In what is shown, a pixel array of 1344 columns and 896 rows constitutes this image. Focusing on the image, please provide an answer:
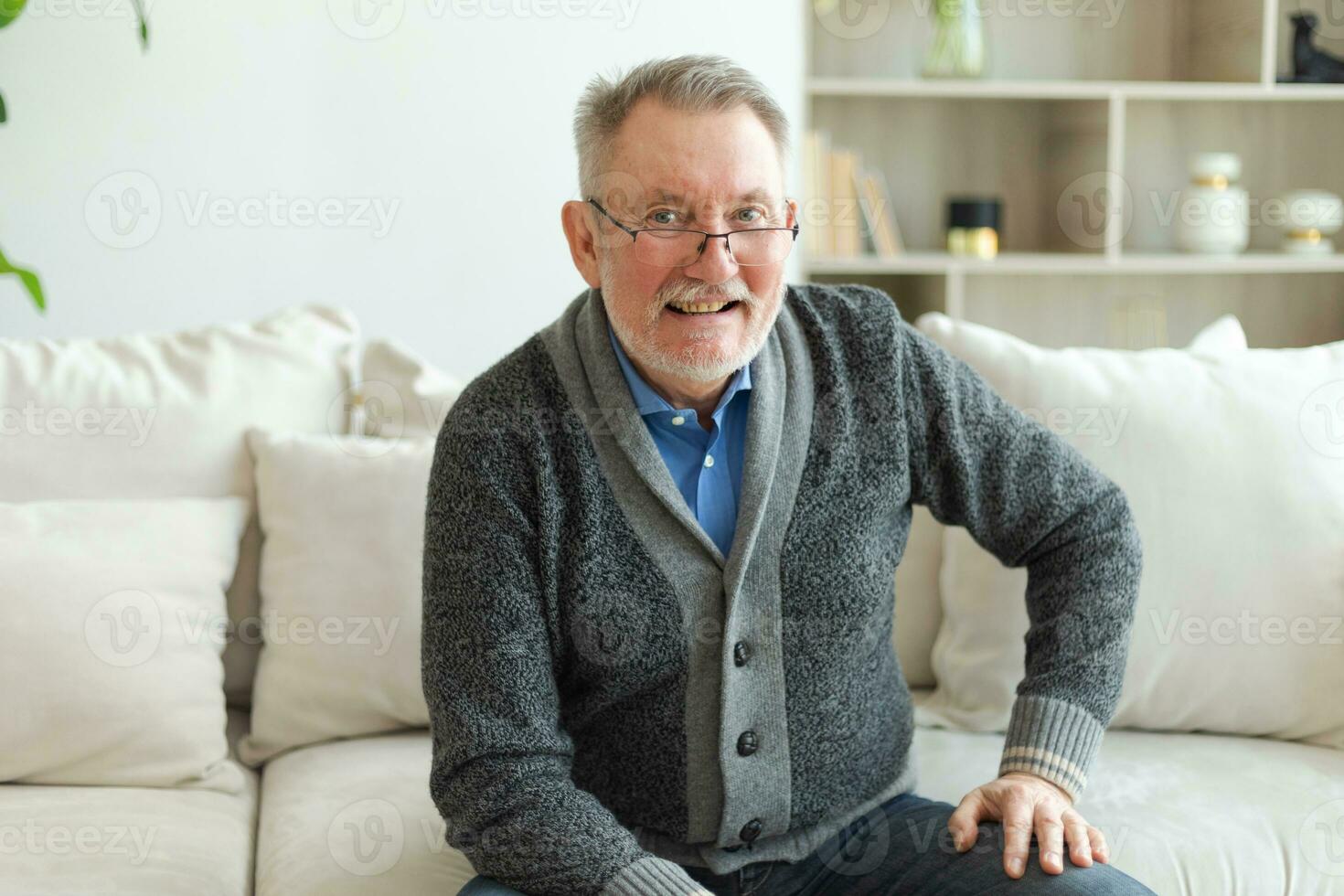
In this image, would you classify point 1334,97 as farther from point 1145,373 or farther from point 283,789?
point 283,789

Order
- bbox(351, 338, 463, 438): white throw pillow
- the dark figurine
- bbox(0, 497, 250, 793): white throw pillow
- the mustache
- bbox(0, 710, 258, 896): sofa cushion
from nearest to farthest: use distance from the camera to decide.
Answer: the mustache < bbox(0, 710, 258, 896): sofa cushion < bbox(0, 497, 250, 793): white throw pillow < bbox(351, 338, 463, 438): white throw pillow < the dark figurine

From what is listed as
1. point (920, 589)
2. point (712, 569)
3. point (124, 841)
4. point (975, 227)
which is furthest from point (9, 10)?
point (975, 227)

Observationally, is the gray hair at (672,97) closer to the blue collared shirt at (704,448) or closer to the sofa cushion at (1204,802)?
the blue collared shirt at (704,448)

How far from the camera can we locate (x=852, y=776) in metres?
1.26

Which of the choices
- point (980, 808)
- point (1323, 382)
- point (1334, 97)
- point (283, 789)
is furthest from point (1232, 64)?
point (283, 789)

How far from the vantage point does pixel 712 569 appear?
1.19 metres

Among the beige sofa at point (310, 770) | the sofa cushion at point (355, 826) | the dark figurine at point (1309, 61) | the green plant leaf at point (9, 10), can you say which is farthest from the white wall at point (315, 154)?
the dark figurine at point (1309, 61)

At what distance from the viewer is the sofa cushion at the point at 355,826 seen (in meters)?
1.29

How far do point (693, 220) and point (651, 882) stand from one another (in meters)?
0.57

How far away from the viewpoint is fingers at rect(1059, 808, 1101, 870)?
1112mm

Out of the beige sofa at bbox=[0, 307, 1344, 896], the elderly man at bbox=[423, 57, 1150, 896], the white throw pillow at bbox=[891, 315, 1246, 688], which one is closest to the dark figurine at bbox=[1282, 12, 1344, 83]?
the white throw pillow at bbox=[891, 315, 1246, 688]

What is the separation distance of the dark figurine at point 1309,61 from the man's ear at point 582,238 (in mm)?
2329

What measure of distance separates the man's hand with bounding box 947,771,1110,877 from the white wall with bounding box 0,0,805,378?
140 centimetres

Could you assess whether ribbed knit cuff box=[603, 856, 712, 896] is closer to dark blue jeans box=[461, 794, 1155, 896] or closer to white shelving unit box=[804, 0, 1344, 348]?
dark blue jeans box=[461, 794, 1155, 896]
